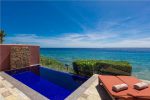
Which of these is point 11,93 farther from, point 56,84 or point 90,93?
point 90,93

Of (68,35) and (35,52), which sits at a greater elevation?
(68,35)

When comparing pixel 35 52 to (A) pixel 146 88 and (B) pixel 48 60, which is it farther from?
(A) pixel 146 88

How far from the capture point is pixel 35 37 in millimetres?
49438

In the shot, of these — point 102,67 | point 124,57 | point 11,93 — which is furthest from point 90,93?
point 124,57

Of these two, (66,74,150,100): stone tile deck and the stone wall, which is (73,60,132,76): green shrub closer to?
(66,74,150,100): stone tile deck

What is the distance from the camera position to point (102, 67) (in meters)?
9.45

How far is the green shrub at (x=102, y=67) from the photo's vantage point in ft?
28.4

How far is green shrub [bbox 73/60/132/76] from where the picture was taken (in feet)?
28.4

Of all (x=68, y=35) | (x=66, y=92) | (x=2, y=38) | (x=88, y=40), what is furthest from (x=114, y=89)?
(x=88, y=40)

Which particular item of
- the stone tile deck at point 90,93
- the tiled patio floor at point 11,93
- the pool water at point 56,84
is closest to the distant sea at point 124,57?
the pool water at point 56,84

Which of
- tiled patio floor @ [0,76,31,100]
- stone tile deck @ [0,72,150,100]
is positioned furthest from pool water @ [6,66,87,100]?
tiled patio floor @ [0,76,31,100]

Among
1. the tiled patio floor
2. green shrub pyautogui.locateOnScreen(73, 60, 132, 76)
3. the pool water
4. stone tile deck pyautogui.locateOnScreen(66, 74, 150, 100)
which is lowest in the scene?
the pool water

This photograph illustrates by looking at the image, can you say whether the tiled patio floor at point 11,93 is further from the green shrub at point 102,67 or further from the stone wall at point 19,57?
the stone wall at point 19,57

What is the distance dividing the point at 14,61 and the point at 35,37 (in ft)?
130
